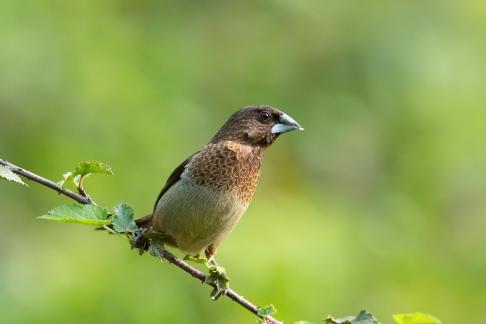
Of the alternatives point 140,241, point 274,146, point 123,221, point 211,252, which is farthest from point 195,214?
point 274,146

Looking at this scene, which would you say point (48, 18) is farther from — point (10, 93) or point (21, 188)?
point (21, 188)

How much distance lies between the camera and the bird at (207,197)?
511cm

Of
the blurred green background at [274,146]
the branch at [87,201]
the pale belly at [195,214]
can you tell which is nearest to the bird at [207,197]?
the pale belly at [195,214]

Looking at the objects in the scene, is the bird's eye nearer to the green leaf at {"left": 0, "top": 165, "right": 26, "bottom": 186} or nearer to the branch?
the branch

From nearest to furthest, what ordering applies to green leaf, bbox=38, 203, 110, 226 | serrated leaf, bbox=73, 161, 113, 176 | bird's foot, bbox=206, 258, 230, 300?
green leaf, bbox=38, 203, 110, 226 → serrated leaf, bbox=73, 161, 113, 176 → bird's foot, bbox=206, 258, 230, 300

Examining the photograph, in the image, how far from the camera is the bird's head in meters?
5.61

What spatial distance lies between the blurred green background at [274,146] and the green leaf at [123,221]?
7.48ft

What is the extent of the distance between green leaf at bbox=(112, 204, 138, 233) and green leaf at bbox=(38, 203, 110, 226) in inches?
3.4

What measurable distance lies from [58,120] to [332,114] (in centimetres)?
325

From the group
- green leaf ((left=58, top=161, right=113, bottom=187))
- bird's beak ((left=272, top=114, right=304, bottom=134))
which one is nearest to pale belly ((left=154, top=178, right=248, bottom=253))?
bird's beak ((left=272, top=114, right=304, bottom=134))

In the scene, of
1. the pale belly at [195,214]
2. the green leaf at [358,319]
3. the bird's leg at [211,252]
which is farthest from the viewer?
the bird's leg at [211,252]

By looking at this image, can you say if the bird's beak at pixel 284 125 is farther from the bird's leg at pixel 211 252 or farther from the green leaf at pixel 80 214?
the green leaf at pixel 80 214

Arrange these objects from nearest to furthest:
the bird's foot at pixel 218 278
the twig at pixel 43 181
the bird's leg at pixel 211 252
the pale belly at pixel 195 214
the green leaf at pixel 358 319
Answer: the twig at pixel 43 181 → the green leaf at pixel 358 319 → the bird's foot at pixel 218 278 → the pale belly at pixel 195 214 → the bird's leg at pixel 211 252

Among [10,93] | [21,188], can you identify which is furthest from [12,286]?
[10,93]
